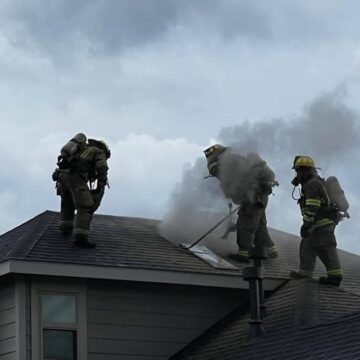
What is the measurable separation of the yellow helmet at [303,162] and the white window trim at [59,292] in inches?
144

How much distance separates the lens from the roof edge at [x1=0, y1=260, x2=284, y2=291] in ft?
48.4

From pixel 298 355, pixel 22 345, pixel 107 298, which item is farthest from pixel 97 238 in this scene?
pixel 298 355

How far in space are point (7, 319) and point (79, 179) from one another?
2.58 metres

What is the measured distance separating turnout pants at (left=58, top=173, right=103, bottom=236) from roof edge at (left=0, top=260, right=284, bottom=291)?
40.2 inches

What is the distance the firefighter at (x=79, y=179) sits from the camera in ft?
53.7

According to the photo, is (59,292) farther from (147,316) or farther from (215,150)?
(215,150)

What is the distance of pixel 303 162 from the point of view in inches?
640

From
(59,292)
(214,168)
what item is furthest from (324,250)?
(59,292)

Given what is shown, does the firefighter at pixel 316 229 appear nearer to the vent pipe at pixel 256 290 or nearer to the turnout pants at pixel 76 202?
the vent pipe at pixel 256 290

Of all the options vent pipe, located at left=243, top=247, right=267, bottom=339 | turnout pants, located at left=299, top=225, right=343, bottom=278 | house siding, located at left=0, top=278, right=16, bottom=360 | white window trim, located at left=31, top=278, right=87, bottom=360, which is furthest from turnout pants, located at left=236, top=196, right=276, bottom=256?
house siding, located at left=0, top=278, right=16, bottom=360

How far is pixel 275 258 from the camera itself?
58.4ft

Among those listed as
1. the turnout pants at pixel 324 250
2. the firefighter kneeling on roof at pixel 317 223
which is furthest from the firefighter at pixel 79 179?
the turnout pants at pixel 324 250

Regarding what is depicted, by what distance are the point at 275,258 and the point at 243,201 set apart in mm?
1261

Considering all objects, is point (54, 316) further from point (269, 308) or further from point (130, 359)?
point (269, 308)
